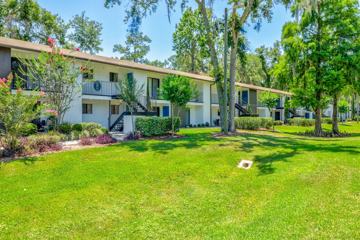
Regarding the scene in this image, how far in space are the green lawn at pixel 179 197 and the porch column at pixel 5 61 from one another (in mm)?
8363

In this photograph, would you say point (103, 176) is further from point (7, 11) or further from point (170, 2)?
Answer: point (7, 11)

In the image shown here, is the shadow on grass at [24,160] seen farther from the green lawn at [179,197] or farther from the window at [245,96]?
the window at [245,96]

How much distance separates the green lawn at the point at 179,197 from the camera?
5.48 metres

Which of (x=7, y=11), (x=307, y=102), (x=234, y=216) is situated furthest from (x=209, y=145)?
(x=7, y=11)

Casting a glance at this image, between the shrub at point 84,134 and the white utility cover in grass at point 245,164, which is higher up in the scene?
the shrub at point 84,134

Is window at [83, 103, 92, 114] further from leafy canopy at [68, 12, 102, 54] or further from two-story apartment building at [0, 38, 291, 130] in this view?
leafy canopy at [68, 12, 102, 54]

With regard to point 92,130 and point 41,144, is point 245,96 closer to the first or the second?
point 92,130

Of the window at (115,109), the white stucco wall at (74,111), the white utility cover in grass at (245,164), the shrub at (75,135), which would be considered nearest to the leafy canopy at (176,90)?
the shrub at (75,135)

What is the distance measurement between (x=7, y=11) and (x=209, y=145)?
2761 cm

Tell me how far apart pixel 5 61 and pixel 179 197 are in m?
14.1

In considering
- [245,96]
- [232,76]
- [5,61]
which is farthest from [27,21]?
[245,96]

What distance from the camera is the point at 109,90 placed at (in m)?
22.0

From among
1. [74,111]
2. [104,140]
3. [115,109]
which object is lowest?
[104,140]

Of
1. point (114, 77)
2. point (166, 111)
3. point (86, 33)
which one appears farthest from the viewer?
point (86, 33)
